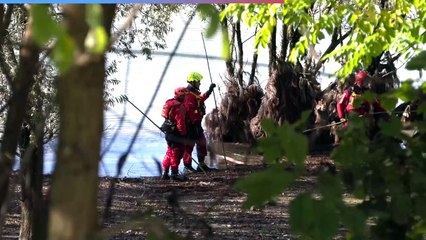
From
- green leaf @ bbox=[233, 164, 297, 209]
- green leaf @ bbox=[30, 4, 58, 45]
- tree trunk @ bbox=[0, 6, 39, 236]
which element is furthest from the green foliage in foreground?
green leaf @ bbox=[30, 4, 58, 45]

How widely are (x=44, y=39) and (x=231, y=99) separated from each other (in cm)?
1732

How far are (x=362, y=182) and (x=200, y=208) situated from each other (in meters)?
4.19

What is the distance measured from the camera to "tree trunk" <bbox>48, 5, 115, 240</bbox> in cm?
161

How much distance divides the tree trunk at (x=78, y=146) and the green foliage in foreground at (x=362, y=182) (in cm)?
56

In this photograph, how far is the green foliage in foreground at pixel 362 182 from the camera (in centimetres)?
213

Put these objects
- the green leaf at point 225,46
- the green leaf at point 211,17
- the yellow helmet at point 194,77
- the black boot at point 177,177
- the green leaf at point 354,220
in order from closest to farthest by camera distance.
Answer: the green leaf at point 211,17 < the green leaf at point 225,46 < the green leaf at point 354,220 < the yellow helmet at point 194,77 < the black boot at point 177,177

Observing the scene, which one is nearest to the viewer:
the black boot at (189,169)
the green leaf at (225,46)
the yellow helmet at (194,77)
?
the green leaf at (225,46)

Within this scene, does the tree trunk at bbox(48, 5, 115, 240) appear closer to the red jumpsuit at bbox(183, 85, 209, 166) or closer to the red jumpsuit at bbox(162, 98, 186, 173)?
the red jumpsuit at bbox(162, 98, 186, 173)

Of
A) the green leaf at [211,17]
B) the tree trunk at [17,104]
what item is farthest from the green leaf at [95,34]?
the tree trunk at [17,104]

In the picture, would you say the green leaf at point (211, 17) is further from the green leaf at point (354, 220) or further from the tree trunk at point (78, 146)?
the green leaf at point (354, 220)

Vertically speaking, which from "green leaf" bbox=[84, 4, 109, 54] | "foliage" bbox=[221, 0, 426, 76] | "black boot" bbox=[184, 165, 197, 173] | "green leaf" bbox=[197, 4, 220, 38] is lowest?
"black boot" bbox=[184, 165, 197, 173]

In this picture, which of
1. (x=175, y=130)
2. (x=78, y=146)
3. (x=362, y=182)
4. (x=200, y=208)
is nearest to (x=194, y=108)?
(x=175, y=130)

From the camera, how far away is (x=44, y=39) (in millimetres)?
1368

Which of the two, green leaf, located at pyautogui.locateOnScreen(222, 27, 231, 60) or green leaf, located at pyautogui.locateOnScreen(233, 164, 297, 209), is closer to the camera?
green leaf, located at pyautogui.locateOnScreen(222, 27, 231, 60)
